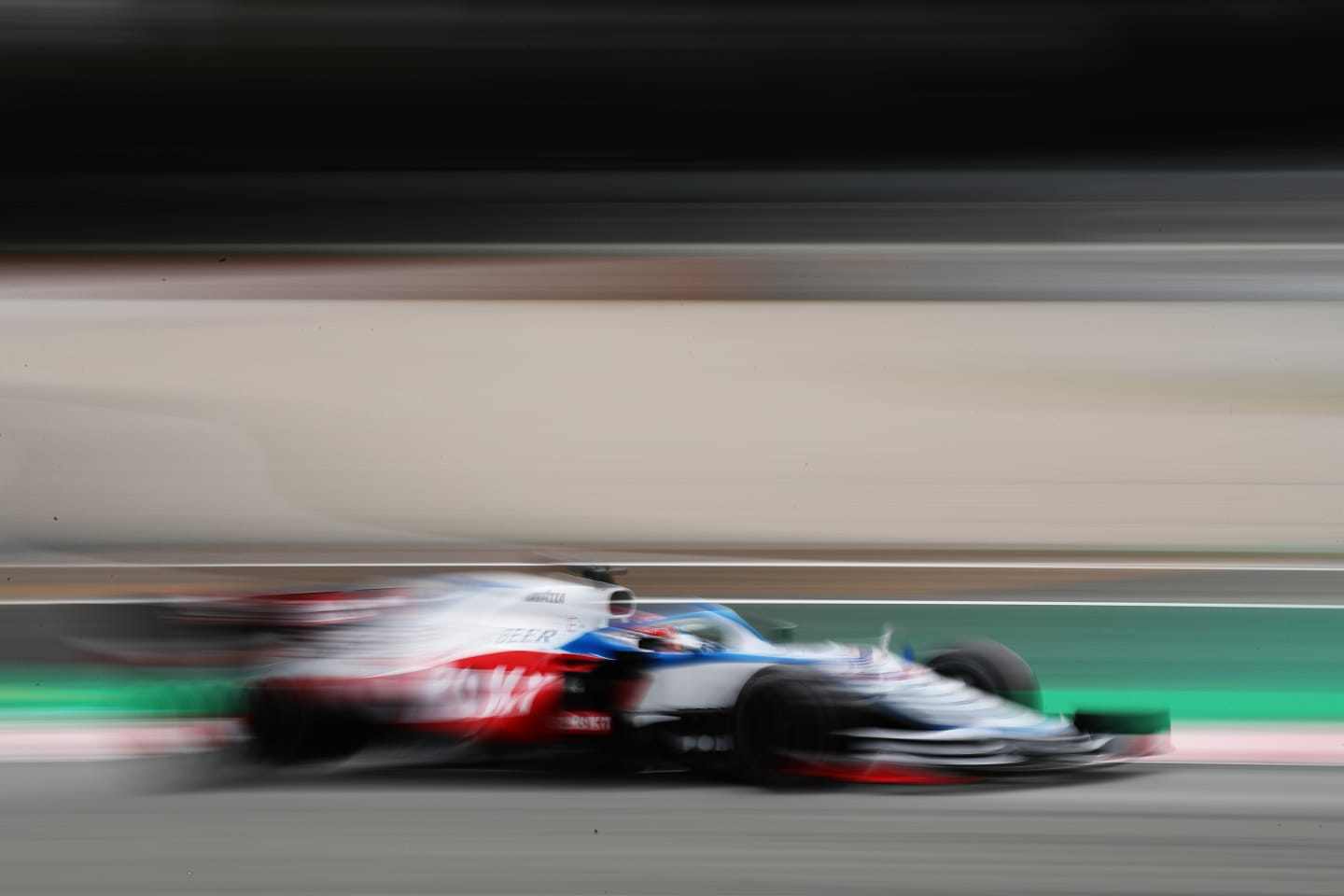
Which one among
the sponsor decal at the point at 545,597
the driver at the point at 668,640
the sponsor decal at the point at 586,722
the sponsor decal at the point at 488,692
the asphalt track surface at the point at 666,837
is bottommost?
the asphalt track surface at the point at 666,837

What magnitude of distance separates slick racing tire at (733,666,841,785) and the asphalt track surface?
8 cm

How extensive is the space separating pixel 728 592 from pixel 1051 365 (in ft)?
8.62

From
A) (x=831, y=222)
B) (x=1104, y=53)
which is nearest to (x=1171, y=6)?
(x=1104, y=53)

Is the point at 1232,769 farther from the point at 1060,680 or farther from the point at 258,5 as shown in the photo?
the point at 258,5

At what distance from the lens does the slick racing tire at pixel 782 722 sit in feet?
8.57

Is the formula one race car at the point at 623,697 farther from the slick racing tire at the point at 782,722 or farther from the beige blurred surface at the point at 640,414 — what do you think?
the beige blurred surface at the point at 640,414

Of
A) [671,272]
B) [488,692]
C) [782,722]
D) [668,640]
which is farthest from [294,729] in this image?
[671,272]

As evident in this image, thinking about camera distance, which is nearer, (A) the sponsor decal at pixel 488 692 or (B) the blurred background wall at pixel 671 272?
(A) the sponsor decal at pixel 488 692

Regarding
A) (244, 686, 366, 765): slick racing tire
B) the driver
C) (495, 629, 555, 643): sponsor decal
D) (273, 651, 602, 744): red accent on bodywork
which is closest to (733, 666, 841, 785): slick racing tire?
the driver

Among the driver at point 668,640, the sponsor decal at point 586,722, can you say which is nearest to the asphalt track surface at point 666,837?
the sponsor decal at point 586,722

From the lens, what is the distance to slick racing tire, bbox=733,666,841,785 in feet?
8.57

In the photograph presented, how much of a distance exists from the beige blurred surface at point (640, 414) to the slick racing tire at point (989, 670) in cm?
276

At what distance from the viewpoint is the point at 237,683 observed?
286cm

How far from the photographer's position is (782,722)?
265cm
